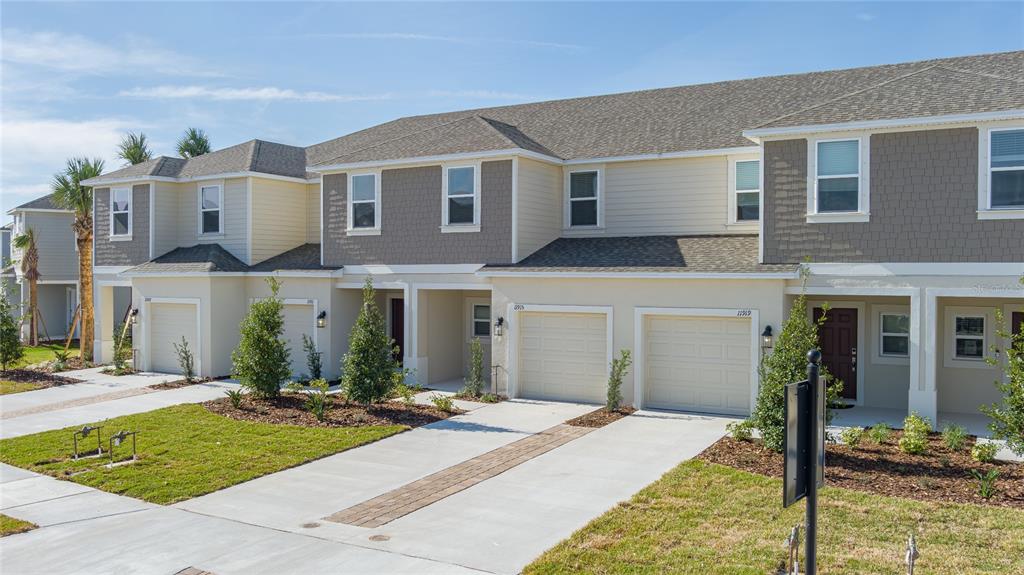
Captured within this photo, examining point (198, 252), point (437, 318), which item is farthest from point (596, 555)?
point (198, 252)

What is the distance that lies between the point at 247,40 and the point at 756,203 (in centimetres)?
1158

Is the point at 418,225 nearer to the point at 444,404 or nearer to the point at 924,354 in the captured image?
the point at 444,404

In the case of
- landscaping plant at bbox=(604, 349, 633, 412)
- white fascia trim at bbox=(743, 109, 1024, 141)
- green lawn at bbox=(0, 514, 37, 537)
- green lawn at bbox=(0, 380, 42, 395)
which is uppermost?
white fascia trim at bbox=(743, 109, 1024, 141)

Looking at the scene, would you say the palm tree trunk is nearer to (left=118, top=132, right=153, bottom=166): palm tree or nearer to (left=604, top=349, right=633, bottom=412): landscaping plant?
(left=118, top=132, right=153, bottom=166): palm tree

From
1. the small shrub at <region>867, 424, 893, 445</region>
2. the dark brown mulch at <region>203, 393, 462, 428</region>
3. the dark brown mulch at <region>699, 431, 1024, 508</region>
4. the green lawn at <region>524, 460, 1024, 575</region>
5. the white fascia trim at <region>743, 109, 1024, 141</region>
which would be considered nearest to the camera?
the green lawn at <region>524, 460, 1024, 575</region>

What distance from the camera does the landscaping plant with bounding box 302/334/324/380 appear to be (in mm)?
19359

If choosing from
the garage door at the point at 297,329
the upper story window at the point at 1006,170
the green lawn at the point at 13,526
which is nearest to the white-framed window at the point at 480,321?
the garage door at the point at 297,329

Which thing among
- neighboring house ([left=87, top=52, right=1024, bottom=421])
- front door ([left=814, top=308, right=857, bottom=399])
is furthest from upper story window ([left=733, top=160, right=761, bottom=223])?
front door ([left=814, top=308, right=857, bottom=399])

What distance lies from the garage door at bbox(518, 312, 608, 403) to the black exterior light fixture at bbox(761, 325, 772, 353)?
10.9 feet

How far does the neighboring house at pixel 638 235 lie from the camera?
45.0 feet

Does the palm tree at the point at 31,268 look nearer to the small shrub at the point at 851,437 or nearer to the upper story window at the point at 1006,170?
the small shrub at the point at 851,437

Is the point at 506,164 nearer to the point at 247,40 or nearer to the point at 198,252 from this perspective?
the point at 247,40

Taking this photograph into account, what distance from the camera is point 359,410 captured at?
15.6 meters

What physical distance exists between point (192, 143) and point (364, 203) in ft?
44.6
